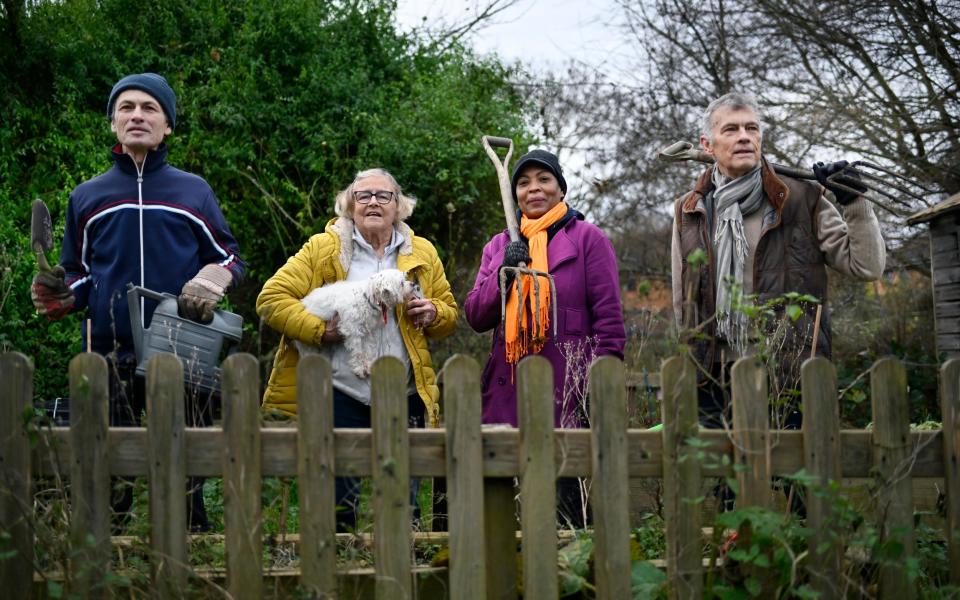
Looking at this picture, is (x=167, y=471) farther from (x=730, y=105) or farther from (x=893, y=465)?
(x=730, y=105)

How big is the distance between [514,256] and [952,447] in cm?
190

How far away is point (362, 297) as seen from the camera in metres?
4.27

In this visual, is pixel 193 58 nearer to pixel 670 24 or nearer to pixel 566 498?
pixel 566 498

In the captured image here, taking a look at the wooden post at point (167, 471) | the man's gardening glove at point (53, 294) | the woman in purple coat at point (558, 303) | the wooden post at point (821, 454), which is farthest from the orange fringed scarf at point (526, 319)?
the man's gardening glove at point (53, 294)

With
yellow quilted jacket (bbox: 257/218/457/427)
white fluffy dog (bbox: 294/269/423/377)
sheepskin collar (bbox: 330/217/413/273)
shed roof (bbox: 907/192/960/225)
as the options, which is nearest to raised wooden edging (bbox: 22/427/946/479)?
yellow quilted jacket (bbox: 257/218/457/427)

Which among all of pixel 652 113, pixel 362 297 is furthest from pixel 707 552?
pixel 652 113

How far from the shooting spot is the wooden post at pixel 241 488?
9.46 ft

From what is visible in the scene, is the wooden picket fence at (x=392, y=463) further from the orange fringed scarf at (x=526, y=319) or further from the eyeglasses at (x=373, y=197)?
the eyeglasses at (x=373, y=197)

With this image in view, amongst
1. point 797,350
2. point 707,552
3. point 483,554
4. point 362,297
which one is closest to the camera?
point 483,554

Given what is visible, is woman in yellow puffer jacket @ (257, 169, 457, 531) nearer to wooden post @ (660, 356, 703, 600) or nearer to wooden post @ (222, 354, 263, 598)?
wooden post @ (222, 354, 263, 598)

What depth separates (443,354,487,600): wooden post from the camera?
9.52 ft

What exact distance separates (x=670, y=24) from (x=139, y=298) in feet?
28.9

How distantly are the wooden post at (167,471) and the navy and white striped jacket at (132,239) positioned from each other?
120cm

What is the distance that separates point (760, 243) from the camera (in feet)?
13.4
